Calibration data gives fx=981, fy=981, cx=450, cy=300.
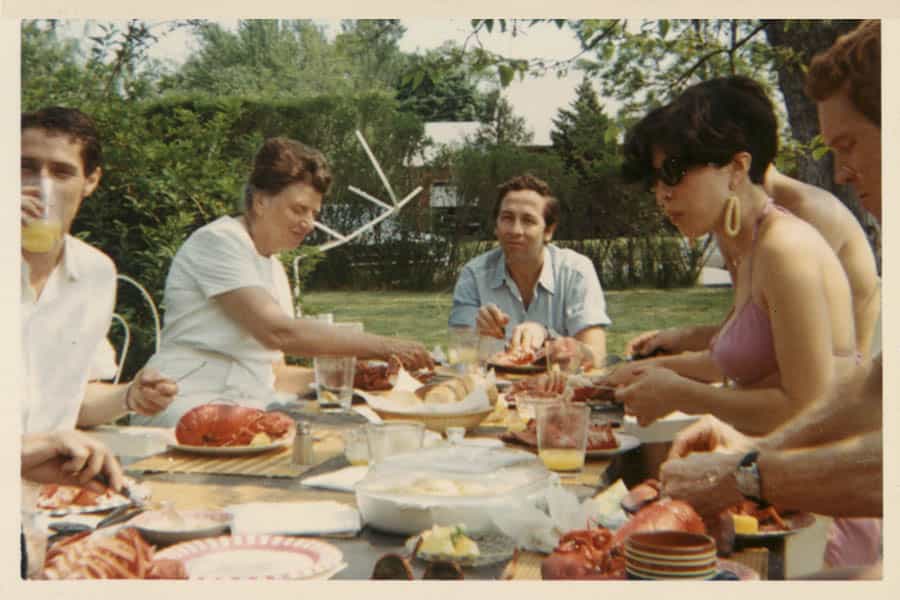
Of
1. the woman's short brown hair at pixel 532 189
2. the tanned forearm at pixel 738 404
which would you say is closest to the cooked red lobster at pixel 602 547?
the tanned forearm at pixel 738 404

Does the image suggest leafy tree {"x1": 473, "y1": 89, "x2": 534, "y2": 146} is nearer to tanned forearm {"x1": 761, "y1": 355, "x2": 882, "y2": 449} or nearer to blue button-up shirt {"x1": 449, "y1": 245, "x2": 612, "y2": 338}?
blue button-up shirt {"x1": 449, "y1": 245, "x2": 612, "y2": 338}

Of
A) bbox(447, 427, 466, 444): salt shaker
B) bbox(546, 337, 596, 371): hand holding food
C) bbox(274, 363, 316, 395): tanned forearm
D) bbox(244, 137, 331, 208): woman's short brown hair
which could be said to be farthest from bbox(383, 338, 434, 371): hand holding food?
bbox(447, 427, 466, 444): salt shaker

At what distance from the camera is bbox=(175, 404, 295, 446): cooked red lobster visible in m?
2.28

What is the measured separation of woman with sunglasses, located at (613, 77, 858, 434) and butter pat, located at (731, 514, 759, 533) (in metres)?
0.65

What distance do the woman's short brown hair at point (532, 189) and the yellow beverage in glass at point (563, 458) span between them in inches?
89.2

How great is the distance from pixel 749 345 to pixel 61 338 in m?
1.80

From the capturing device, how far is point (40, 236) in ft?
8.44

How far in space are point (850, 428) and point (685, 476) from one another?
529 mm

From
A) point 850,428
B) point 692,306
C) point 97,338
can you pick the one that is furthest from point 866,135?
point 97,338

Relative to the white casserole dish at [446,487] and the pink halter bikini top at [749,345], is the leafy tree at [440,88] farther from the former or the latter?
the white casserole dish at [446,487]

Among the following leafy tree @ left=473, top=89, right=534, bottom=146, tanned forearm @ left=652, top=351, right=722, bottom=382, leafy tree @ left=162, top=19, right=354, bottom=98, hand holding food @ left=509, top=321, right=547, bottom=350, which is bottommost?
tanned forearm @ left=652, top=351, right=722, bottom=382

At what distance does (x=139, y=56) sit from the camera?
3244 mm

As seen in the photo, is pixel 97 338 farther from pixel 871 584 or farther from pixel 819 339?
pixel 871 584

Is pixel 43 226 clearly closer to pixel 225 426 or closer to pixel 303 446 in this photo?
pixel 225 426
